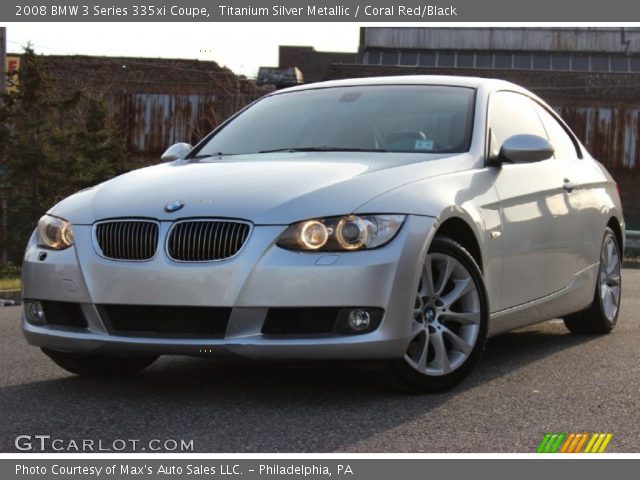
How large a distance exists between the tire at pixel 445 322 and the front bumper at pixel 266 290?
194mm

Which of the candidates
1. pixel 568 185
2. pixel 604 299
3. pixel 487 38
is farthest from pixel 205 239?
pixel 487 38

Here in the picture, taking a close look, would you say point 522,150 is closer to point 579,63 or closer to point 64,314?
point 64,314

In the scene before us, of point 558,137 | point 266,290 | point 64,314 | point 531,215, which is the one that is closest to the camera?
point 266,290

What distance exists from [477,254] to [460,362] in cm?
57

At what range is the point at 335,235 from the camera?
15.0 ft

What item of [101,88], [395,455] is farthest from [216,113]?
[395,455]

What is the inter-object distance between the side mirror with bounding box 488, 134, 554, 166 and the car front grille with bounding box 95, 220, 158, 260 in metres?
1.91

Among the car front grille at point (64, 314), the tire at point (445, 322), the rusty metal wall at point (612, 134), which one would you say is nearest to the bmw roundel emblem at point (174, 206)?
the car front grille at point (64, 314)

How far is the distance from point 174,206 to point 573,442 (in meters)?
1.93

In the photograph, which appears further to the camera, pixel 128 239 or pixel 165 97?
pixel 165 97

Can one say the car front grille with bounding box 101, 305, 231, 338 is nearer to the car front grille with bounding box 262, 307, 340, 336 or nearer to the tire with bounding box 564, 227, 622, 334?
the car front grille with bounding box 262, 307, 340, 336

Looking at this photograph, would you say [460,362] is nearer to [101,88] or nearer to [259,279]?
→ [259,279]

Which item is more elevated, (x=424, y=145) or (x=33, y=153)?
(x=424, y=145)

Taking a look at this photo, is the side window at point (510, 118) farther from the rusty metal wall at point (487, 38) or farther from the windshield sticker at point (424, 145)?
the rusty metal wall at point (487, 38)
